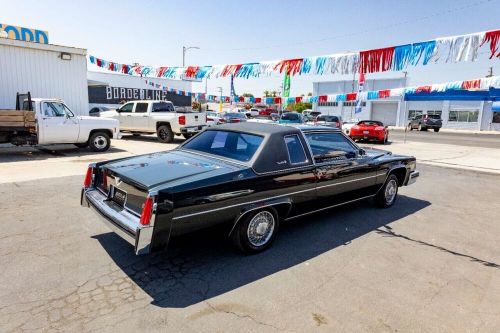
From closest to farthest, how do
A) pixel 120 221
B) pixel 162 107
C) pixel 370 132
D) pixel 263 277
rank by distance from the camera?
1. pixel 120 221
2. pixel 263 277
3. pixel 162 107
4. pixel 370 132

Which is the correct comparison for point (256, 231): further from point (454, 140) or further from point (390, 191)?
point (454, 140)

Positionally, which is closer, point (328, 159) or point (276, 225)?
point (276, 225)

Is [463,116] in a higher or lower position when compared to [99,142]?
higher

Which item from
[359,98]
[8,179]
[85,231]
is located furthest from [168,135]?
[359,98]

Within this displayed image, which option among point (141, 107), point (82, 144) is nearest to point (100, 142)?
point (82, 144)

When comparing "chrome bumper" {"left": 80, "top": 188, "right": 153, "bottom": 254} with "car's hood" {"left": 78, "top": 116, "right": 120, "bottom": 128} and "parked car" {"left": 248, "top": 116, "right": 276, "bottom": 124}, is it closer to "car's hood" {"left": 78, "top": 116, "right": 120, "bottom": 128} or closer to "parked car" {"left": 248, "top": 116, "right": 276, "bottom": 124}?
"parked car" {"left": 248, "top": 116, "right": 276, "bottom": 124}

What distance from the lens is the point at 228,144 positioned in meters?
4.58

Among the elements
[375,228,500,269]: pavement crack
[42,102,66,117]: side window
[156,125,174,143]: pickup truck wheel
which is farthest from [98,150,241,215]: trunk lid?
[156,125,174,143]: pickup truck wheel

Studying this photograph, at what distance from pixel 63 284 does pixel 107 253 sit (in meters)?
0.70

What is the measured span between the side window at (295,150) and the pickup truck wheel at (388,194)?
6.90ft

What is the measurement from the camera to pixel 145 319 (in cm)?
279

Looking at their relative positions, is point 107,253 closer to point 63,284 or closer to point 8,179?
point 63,284

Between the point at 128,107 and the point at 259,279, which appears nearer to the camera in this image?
the point at 259,279

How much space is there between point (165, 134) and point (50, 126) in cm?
518
